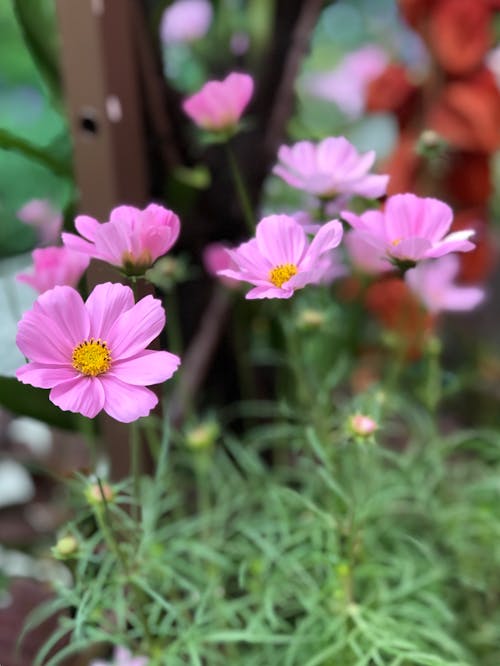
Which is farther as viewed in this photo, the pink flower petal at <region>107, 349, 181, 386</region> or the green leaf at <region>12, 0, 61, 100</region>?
the green leaf at <region>12, 0, 61, 100</region>

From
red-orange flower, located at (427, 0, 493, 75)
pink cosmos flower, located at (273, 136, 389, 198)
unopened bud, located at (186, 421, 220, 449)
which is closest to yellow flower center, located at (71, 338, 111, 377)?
pink cosmos flower, located at (273, 136, 389, 198)

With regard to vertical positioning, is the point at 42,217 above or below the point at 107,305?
above

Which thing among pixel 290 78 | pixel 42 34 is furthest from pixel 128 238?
pixel 290 78

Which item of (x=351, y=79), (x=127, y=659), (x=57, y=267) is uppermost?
(x=351, y=79)

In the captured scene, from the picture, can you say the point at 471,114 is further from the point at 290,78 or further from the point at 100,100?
the point at 100,100

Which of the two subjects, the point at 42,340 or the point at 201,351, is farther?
the point at 201,351

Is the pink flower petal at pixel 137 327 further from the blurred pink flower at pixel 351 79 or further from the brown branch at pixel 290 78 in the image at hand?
the blurred pink flower at pixel 351 79

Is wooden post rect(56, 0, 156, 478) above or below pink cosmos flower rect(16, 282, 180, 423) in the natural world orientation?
above

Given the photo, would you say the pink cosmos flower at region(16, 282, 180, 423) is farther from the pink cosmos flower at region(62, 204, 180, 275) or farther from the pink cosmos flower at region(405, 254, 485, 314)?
the pink cosmos flower at region(405, 254, 485, 314)

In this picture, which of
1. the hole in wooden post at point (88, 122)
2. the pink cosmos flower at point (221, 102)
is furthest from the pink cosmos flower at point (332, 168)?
the hole in wooden post at point (88, 122)
